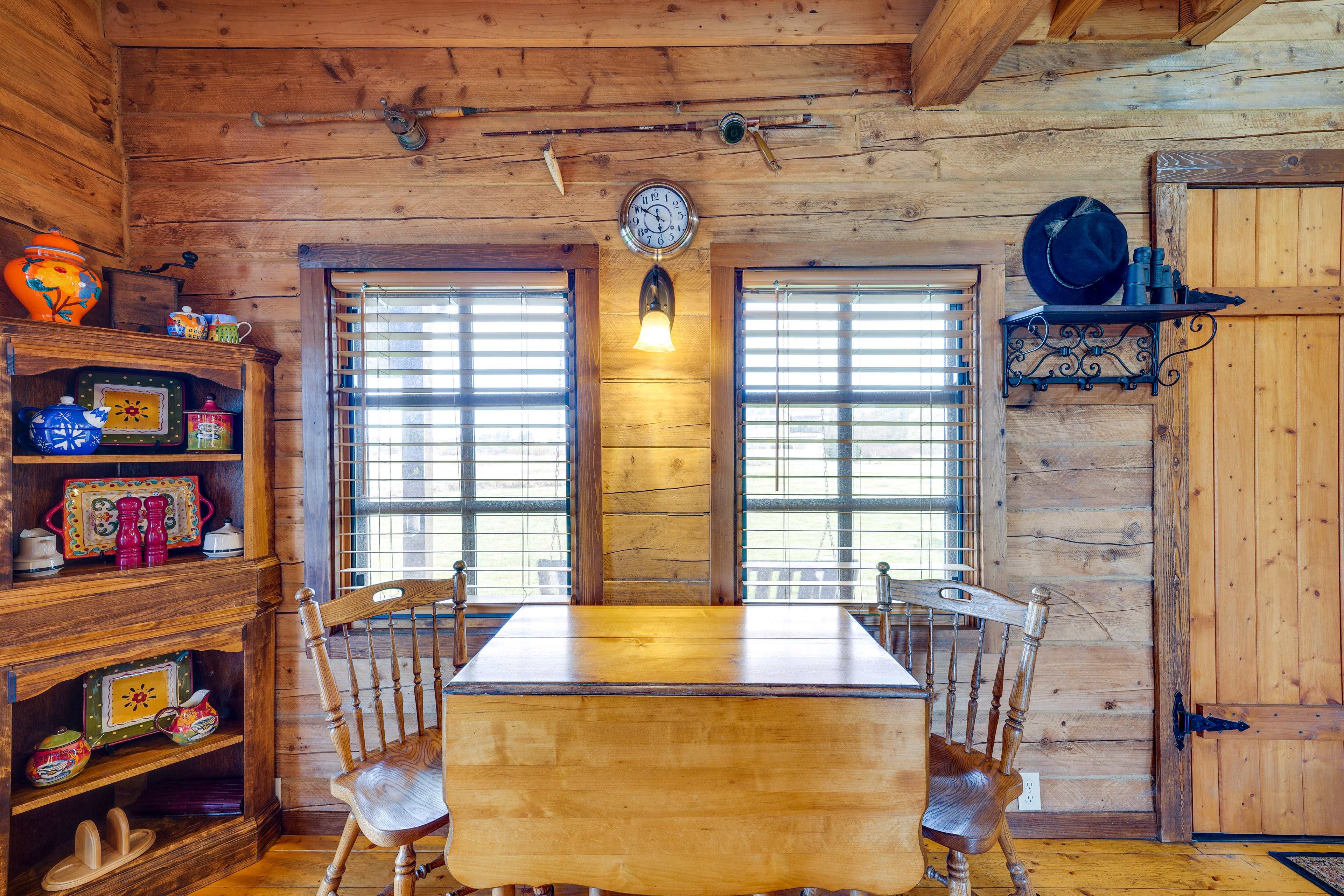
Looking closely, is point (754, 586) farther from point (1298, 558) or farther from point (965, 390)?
point (1298, 558)

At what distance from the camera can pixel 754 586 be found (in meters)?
1.99

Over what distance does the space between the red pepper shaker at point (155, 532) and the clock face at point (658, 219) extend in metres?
1.67

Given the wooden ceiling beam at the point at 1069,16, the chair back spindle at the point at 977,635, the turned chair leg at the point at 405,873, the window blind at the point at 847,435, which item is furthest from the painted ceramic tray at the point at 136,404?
the wooden ceiling beam at the point at 1069,16

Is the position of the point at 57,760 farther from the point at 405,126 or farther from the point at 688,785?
the point at 405,126

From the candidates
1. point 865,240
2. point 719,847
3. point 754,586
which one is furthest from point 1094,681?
point 865,240

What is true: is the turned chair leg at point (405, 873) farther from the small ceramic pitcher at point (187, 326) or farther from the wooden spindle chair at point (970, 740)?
the small ceramic pitcher at point (187, 326)

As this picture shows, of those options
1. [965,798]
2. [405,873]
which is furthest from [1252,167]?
[405,873]

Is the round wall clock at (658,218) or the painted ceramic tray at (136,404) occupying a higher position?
the round wall clock at (658,218)

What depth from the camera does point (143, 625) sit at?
5.27 ft

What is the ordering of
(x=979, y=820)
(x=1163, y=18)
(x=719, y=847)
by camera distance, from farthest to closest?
(x=1163, y=18) < (x=979, y=820) < (x=719, y=847)

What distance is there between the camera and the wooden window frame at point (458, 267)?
6.36 feet

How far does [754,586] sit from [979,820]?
0.89m

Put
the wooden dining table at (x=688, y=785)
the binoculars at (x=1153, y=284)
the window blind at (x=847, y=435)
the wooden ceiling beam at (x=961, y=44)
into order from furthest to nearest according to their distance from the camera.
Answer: the window blind at (x=847, y=435) → the binoculars at (x=1153, y=284) → the wooden ceiling beam at (x=961, y=44) → the wooden dining table at (x=688, y=785)

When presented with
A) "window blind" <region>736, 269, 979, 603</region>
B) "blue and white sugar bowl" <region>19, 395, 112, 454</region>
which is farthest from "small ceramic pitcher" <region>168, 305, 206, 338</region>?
"window blind" <region>736, 269, 979, 603</region>
